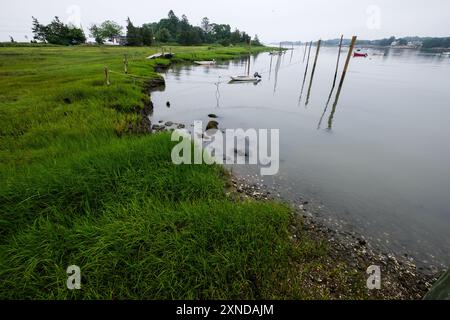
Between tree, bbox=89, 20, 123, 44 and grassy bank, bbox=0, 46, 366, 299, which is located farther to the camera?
tree, bbox=89, 20, 123, 44

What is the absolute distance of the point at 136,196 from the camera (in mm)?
5855

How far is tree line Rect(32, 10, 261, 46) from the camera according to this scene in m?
70.1

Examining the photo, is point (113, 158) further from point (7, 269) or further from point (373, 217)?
point (373, 217)

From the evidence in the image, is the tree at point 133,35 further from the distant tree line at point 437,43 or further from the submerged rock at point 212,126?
the distant tree line at point 437,43

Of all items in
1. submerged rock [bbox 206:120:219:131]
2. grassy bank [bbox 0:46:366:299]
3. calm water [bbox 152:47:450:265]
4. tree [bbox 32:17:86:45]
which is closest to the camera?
grassy bank [bbox 0:46:366:299]

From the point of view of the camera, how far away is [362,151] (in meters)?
12.5

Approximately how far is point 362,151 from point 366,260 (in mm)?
8834

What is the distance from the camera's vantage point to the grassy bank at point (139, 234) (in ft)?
12.5

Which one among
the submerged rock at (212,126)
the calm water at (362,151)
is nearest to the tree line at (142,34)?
the calm water at (362,151)

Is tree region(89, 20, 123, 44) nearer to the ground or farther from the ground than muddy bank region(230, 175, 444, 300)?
farther from the ground

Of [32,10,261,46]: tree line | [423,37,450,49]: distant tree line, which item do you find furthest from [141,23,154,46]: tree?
[423,37,450,49]: distant tree line

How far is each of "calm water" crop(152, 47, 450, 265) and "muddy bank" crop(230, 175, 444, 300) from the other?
1.73ft

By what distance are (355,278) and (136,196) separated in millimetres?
5334

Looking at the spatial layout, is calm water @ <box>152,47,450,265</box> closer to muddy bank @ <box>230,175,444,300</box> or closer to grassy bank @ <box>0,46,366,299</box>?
muddy bank @ <box>230,175,444,300</box>
